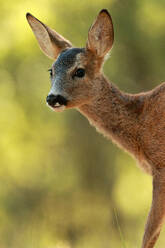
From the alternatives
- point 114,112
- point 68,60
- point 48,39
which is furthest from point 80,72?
point 48,39

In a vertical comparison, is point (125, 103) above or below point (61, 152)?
above

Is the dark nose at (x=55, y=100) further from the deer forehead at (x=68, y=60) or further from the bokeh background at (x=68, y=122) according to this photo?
the bokeh background at (x=68, y=122)

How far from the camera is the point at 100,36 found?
8.38 meters

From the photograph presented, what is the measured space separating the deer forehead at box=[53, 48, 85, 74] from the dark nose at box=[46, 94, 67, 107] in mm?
366

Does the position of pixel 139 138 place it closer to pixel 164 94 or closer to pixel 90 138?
pixel 164 94

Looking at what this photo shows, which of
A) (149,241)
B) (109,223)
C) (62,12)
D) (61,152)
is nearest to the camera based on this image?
(149,241)

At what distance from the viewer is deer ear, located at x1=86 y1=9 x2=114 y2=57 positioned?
830cm

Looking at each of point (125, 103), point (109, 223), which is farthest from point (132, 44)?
point (125, 103)

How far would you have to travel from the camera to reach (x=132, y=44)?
20125mm

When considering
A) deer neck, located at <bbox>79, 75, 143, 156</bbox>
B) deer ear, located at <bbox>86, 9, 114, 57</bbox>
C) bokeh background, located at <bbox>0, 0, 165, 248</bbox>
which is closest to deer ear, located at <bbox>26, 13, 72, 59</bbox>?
deer ear, located at <bbox>86, 9, 114, 57</bbox>

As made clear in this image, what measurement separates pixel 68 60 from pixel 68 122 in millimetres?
11552

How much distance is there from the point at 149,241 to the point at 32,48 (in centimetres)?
1270

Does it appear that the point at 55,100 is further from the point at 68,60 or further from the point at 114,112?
the point at 114,112

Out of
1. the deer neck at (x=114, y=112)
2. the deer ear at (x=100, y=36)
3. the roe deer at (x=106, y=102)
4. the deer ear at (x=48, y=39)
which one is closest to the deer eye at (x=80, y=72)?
the roe deer at (x=106, y=102)
